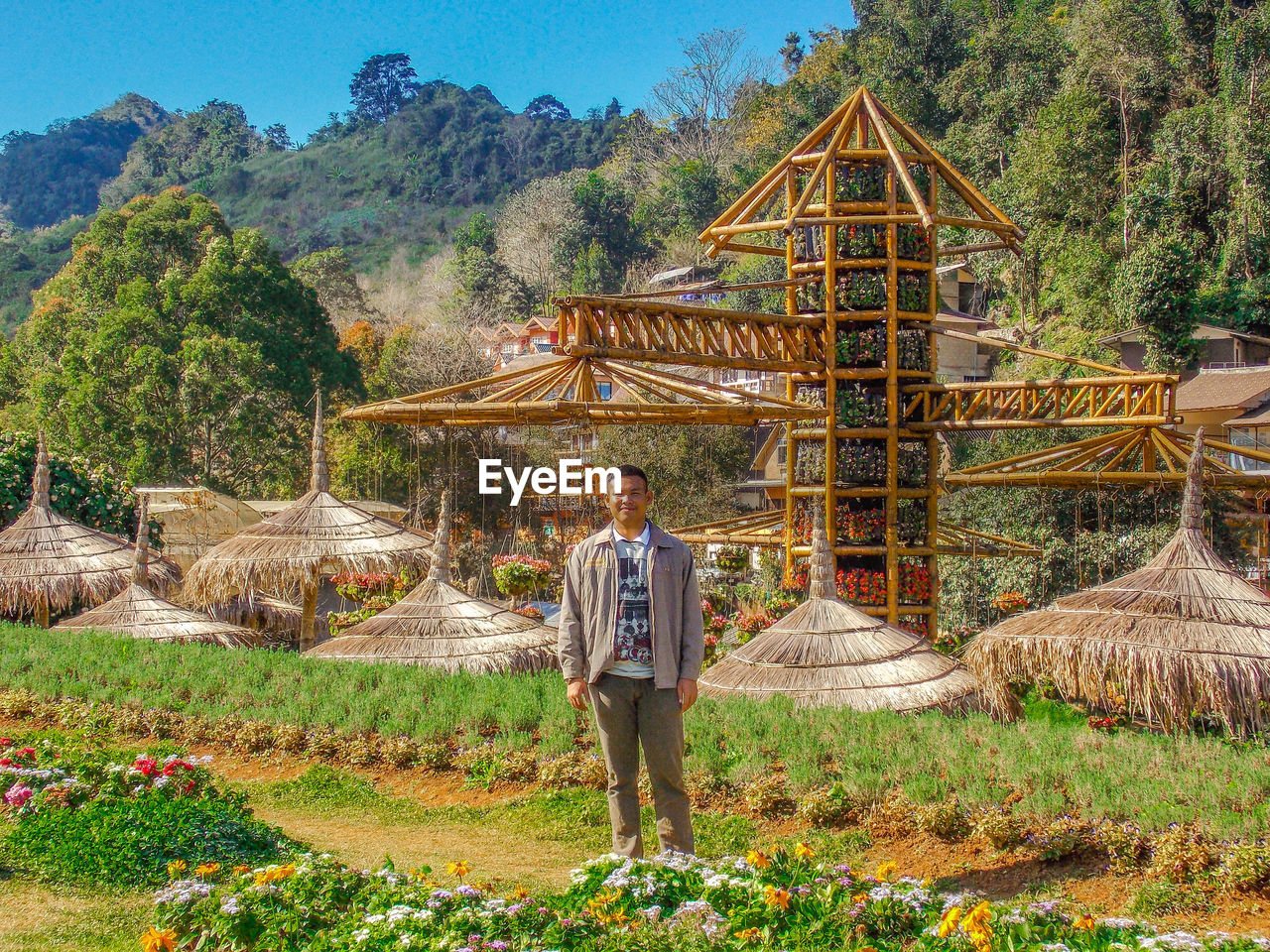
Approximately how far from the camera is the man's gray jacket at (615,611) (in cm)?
555

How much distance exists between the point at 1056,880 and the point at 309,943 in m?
3.47

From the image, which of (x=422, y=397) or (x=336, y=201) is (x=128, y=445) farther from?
(x=336, y=201)

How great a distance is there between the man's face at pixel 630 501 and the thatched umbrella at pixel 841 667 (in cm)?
362

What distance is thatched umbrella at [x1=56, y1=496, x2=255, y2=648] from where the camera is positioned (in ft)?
41.9

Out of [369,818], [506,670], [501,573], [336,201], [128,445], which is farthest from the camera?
[336,201]

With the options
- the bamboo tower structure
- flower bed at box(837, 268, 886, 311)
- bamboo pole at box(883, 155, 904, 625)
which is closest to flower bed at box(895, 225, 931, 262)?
the bamboo tower structure

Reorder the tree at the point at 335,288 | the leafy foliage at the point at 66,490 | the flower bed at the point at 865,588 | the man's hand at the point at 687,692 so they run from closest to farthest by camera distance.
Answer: the man's hand at the point at 687,692 < the flower bed at the point at 865,588 < the leafy foliage at the point at 66,490 < the tree at the point at 335,288

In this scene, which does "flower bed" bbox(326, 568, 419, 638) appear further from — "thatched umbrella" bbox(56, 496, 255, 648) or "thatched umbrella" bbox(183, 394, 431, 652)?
"thatched umbrella" bbox(56, 496, 255, 648)

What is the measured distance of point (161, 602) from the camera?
13.2 meters

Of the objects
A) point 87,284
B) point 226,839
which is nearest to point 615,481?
point 226,839

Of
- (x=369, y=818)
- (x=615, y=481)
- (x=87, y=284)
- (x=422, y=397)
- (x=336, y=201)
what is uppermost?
(x=336, y=201)

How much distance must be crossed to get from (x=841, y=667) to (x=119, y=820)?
5.21 meters

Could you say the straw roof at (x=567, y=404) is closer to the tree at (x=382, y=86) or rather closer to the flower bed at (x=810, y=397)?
the flower bed at (x=810, y=397)

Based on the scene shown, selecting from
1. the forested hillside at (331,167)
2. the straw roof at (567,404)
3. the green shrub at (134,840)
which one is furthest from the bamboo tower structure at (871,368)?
the forested hillside at (331,167)
